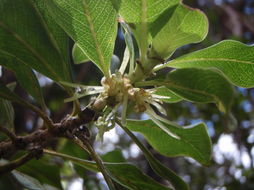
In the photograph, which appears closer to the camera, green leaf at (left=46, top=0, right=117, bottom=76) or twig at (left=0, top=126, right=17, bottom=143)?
green leaf at (left=46, top=0, right=117, bottom=76)

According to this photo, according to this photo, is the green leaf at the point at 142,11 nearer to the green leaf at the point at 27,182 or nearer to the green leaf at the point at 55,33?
the green leaf at the point at 55,33

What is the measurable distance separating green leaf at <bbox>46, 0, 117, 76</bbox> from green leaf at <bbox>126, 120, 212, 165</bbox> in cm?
33

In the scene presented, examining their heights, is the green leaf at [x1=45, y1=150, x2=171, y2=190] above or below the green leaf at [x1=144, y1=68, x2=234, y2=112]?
below

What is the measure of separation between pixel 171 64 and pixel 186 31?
129 millimetres

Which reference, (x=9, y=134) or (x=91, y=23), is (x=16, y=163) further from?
(x=91, y=23)

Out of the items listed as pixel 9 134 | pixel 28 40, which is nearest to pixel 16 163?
pixel 9 134

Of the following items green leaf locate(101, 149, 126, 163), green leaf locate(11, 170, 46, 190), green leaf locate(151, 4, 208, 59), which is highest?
green leaf locate(151, 4, 208, 59)

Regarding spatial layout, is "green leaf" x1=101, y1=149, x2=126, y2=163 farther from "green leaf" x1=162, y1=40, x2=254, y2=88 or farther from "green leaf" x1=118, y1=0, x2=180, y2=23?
"green leaf" x1=118, y1=0, x2=180, y2=23

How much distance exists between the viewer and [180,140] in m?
1.19

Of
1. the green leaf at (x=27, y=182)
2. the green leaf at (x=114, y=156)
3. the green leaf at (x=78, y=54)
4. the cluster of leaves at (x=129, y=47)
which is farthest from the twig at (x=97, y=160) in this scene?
the green leaf at (x=114, y=156)

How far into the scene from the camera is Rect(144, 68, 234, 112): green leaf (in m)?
0.70

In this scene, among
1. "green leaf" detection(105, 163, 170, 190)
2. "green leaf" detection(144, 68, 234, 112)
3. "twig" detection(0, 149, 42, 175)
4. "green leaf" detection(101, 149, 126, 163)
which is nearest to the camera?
"green leaf" detection(144, 68, 234, 112)

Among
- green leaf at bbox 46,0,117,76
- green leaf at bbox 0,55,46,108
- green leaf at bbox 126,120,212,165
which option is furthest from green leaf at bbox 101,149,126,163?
green leaf at bbox 46,0,117,76

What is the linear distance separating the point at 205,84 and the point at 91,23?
1.00 feet
